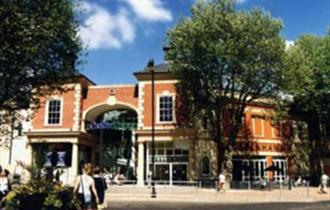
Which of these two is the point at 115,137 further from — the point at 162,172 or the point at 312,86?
the point at 312,86

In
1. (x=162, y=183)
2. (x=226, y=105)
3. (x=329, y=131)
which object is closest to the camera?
(x=226, y=105)

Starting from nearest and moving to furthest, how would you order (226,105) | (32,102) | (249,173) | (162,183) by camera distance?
1. (32,102)
2. (226,105)
3. (162,183)
4. (249,173)

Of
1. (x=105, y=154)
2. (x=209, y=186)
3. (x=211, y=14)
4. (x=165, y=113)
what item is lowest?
(x=209, y=186)

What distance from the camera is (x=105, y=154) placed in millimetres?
45688

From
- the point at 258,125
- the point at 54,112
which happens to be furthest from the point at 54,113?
the point at 258,125

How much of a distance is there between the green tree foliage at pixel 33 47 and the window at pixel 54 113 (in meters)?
17.7

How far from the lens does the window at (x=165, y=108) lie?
40.0 m

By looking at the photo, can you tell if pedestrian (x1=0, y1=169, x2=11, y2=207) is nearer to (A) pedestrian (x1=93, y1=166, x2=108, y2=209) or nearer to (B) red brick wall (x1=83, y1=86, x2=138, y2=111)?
(A) pedestrian (x1=93, y1=166, x2=108, y2=209)

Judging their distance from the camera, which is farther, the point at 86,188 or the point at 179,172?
the point at 179,172

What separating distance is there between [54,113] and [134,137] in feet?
24.5

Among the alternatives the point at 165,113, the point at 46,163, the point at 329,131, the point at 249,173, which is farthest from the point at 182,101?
the point at 329,131

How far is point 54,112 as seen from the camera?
41.9 m

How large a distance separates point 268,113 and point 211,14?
1332 cm

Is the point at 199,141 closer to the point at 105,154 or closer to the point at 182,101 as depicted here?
the point at 182,101
